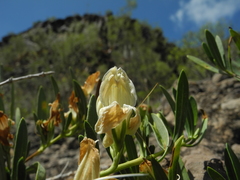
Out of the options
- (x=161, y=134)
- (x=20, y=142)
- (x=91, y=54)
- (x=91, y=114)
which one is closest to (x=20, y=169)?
(x=20, y=142)

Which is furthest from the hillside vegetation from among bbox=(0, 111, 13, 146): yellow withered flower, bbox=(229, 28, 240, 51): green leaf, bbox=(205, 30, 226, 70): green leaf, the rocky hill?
bbox=(0, 111, 13, 146): yellow withered flower

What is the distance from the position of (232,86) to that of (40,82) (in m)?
10.9

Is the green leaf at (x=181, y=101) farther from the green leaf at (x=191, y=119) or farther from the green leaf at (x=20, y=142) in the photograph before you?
the green leaf at (x=20, y=142)

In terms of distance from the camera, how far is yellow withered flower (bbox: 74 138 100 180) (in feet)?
1.11

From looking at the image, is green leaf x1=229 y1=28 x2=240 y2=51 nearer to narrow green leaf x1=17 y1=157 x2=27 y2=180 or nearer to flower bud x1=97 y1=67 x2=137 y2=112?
flower bud x1=97 y1=67 x2=137 y2=112

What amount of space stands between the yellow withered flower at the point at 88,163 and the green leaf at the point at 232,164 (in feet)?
0.72

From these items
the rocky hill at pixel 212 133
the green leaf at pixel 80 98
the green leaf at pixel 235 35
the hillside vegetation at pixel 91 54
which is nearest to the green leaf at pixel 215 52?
the green leaf at pixel 235 35

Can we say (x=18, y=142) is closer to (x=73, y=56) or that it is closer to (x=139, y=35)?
(x=73, y=56)

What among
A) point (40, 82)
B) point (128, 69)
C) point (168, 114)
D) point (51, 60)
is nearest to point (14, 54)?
point (51, 60)

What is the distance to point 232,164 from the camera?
0.41m

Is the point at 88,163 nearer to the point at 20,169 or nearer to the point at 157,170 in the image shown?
the point at 157,170

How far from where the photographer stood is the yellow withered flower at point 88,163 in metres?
0.34

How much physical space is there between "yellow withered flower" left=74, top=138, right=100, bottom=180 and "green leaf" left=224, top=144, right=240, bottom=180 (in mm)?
219

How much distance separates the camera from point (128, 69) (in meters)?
13.9
